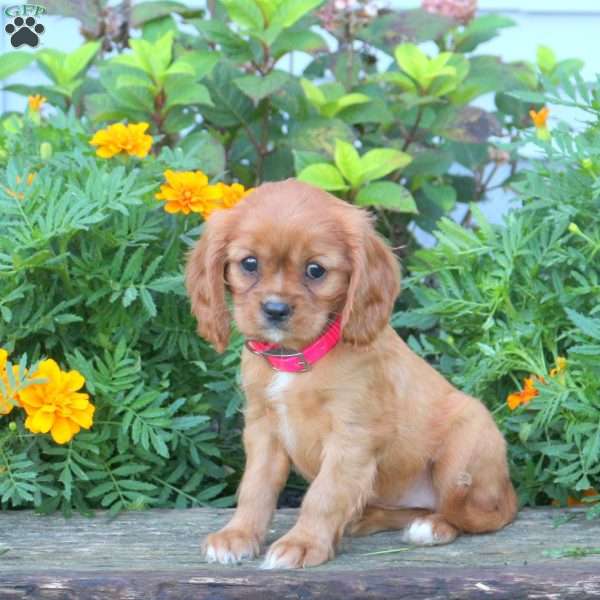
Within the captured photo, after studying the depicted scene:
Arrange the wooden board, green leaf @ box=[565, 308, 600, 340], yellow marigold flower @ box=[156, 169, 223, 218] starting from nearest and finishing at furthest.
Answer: the wooden board
green leaf @ box=[565, 308, 600, 340]
yellow marigold flower @ box=[156, 169, 223, 218]

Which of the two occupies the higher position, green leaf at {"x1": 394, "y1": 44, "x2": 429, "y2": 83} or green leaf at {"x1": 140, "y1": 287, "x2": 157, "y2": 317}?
green leaf at {"x1": 394, "y1": 44, "x2": 429, "y2": 83}

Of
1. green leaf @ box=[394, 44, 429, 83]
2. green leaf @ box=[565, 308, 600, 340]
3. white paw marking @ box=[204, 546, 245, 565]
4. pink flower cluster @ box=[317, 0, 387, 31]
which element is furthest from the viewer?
pink flower cluster @ box=[317, 0, 387, 31]

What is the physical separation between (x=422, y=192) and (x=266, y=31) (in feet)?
3.56

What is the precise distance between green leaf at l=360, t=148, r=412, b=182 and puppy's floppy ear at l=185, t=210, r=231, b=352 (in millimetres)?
1450

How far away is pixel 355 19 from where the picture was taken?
19.2 feet

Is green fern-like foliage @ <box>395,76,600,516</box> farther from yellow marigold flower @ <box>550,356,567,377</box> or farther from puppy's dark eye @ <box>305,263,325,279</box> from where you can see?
puppy's dark eye @ <box>305,263,325,279</box>

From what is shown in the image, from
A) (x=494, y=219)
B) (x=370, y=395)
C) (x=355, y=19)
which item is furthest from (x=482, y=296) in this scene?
(x=494, y=219)

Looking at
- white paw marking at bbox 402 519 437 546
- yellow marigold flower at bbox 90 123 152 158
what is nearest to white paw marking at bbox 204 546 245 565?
white paw marking at bbox 402 519 437 546

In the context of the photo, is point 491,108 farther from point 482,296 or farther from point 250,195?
point 250,195

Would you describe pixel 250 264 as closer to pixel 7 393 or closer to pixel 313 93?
pixel 7 393

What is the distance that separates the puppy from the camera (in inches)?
136

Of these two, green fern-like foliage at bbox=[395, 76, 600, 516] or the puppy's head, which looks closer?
the puppy's head

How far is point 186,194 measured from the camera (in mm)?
4387

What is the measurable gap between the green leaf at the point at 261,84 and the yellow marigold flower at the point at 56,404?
1.72 meters
